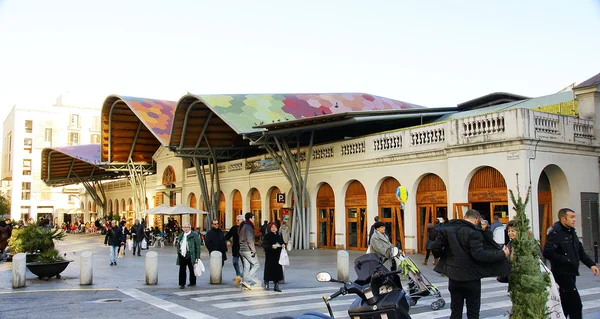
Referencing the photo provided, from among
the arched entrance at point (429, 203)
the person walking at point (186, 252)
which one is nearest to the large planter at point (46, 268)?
the person walking at point (186, 252)

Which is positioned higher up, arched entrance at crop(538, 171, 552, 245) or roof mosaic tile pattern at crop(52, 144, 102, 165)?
roof mosaic tile pattern at crop(52, 144, 102, 165)

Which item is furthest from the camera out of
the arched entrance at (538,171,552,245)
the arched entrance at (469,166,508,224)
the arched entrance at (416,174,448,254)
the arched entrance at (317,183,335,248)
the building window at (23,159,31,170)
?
the building window at (23,159,31,170)

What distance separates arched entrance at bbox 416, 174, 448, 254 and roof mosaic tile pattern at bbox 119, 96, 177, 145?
1940 centimetres

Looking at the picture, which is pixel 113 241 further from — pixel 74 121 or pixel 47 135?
pixel 74 121

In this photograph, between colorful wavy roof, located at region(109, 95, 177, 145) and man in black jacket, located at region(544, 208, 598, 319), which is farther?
colorful wavy roof, located at region(109, 95, 177, 145)

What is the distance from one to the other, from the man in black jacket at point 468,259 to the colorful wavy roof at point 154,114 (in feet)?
108

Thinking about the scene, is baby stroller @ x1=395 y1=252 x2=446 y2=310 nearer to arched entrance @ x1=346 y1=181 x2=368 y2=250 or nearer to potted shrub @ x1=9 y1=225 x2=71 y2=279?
potted shrub @ x1=9 y1=225 x2=71 y2=279

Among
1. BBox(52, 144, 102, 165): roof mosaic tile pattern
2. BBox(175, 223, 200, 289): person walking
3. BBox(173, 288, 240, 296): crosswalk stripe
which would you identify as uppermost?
BBox(52, 144, 102, 165): roof mosaic tile pattern

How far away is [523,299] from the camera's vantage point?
6.47 metres

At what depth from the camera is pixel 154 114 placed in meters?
41.2

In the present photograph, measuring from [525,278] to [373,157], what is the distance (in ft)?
65.9

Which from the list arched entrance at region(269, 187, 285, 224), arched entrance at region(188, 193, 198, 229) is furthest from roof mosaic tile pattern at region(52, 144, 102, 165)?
arched entrance at region(269, 187, 285, 224)

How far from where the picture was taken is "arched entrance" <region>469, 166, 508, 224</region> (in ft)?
68.7

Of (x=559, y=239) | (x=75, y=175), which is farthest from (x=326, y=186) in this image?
(x=75, y=175)
